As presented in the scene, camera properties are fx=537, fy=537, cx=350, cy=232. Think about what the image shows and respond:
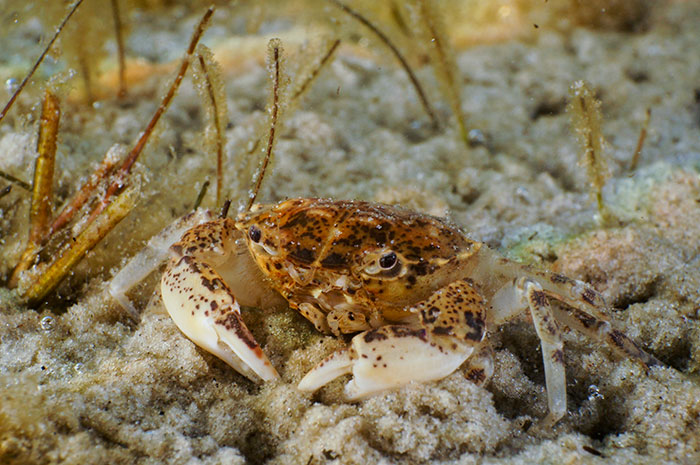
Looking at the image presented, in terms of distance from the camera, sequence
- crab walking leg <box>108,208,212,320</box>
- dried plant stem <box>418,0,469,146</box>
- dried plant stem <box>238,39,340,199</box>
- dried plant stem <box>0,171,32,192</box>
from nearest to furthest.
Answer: crab walking leg <box>108,208,212,320</box>
dried plant stem <box>0,171,32,192</box>
dried plant stem <box>238,39,340,199</box>
dried plant stem <box>418,0,469,146</box>

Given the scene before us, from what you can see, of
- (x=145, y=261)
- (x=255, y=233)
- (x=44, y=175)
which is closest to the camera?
(x=255, y=233)

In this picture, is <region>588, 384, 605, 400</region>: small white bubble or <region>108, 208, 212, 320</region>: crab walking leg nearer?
<region>588, 384, 605, 400</region>: small white bubble

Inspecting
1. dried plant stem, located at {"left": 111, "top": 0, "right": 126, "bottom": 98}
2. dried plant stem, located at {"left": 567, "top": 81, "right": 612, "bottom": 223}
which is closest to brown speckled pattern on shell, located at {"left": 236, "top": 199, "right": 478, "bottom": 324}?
dried plant stem, located at {"left": 567, "top": 81, "right": 612, "bottom": 223}

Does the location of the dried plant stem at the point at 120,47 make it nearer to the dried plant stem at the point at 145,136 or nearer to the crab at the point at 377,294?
the dried plant stem at the point at 145,136

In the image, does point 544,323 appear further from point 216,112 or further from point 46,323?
point 46,323

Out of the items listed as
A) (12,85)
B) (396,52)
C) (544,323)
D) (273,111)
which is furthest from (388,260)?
(12,85)

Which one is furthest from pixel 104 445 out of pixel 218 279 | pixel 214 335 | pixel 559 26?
pixel 559 26

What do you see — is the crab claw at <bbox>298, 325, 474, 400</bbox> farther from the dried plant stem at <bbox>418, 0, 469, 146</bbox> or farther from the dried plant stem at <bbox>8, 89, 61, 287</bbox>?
the dried plant stem at <bbox>418, 0, 469, 146</bbox>
